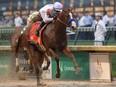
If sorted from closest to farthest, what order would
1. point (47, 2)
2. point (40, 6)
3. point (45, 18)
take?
point (45, 18) < point (47, 2) < point (40, 6)

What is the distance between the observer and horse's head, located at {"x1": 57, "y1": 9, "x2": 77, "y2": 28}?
10.6m

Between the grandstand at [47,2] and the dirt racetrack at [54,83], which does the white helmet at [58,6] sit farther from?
the grandstand at [47,2]

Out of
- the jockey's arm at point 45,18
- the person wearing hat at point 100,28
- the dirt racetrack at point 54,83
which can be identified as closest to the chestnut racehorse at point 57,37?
the jockey's arm at point 45,18

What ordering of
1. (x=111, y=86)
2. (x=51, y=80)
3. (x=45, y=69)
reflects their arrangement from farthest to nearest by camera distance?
1. (x=51, y=80)
2. (x=45, y=69)
3. (x=111, y=86)

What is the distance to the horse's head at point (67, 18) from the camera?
10.6 meters

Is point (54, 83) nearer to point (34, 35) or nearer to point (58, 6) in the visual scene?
point (34, 35)

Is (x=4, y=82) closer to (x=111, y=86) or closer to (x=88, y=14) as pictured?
(x=111, y=86)

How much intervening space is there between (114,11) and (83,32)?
22.0 feet

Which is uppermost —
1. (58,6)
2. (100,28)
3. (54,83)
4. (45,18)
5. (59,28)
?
(58,6)

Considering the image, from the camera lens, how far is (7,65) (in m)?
13.4

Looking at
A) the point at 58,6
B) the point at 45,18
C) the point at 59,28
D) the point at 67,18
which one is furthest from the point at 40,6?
the point at 67,18

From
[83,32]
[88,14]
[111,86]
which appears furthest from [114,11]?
[111,86]

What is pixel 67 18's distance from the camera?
10844 mm

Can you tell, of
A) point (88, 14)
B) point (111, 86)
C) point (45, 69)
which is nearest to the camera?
point (111, 86)
